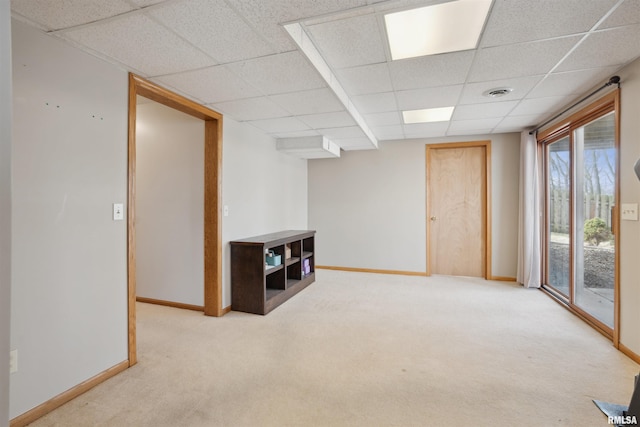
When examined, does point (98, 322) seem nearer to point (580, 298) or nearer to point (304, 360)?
point (304, 360)

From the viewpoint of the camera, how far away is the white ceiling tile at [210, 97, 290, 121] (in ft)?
9.91

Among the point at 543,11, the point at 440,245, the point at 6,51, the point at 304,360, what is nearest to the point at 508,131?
the point at 440,245

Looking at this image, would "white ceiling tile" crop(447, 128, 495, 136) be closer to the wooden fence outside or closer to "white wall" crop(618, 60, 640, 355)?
the wooden fence outside

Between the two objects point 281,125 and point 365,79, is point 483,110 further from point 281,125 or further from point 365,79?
point 281,125

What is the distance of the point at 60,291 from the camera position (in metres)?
1.90

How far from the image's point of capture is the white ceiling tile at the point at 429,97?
302 centimetres

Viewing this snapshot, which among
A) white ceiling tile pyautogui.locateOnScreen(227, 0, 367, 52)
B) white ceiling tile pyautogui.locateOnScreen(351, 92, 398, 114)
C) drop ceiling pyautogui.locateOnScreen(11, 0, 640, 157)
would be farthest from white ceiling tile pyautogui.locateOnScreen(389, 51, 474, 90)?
white ceiling tile pyautogui.locateOnScreen(227, 0, 367, 52)

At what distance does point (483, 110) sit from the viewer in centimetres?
363

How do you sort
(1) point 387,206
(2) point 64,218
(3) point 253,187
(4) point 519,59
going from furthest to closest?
(1) point 387,206 → (3) point 253,187 → (4) point 519,59 → (2) point 64,218

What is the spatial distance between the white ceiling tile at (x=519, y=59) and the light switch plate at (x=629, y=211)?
1.26 meters

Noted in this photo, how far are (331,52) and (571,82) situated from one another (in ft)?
7.56

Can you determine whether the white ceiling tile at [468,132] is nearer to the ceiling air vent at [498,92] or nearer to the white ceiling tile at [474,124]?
the white ceiling tile at [474,124]

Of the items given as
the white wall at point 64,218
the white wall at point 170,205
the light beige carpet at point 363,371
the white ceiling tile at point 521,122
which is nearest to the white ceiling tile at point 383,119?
the white ceiling tile at point 521,122

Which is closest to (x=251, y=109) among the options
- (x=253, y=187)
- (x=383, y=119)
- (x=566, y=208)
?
(x=253, y=187)
